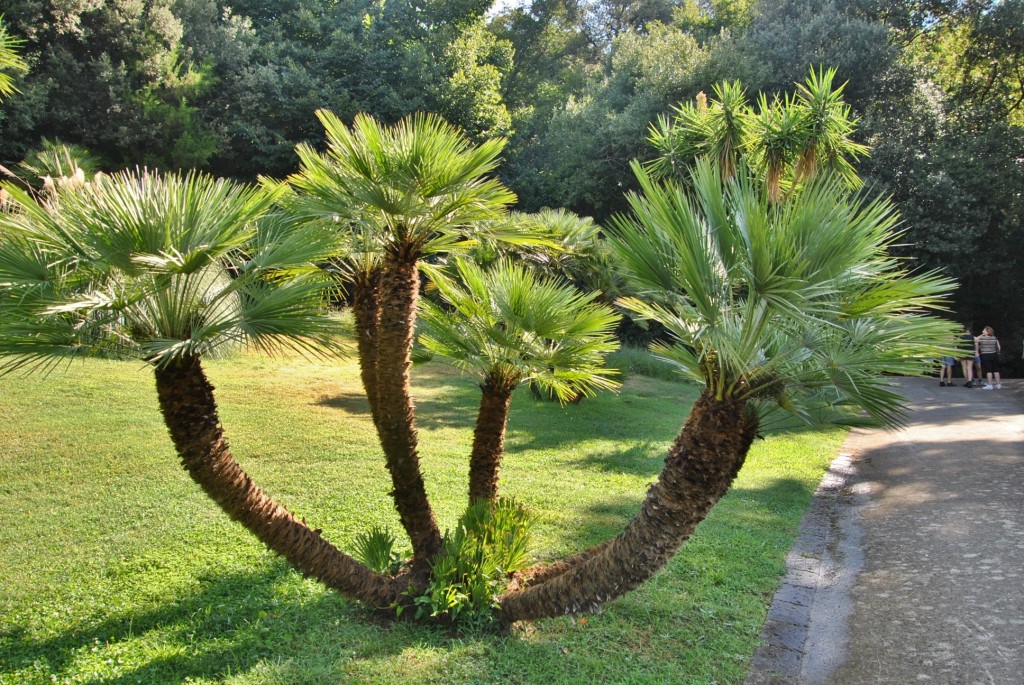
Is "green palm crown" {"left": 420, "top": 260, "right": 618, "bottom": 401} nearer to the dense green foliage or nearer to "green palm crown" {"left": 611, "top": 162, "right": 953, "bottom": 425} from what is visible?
"green palm crown" {"left": 611, "top": 162, "right": 953, "bottom": 425}

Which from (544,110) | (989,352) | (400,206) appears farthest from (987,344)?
(400,206)

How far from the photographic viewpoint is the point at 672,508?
3.61 meters

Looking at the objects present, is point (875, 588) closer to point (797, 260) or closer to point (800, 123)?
point (797, 260)

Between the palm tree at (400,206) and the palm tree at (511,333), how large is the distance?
468 millimetres

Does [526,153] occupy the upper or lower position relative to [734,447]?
upper

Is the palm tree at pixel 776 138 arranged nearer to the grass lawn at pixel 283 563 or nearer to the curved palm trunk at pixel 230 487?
the grass lawn at pixel 283 563

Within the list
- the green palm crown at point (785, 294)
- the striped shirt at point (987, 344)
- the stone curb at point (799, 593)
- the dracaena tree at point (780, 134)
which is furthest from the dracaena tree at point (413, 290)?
the striped shirt at point (987, 344)

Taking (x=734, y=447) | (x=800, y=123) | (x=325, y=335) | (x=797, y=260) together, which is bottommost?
Result: (x=734, y=447)

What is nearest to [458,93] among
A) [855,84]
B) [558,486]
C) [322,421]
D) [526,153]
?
[526,153]

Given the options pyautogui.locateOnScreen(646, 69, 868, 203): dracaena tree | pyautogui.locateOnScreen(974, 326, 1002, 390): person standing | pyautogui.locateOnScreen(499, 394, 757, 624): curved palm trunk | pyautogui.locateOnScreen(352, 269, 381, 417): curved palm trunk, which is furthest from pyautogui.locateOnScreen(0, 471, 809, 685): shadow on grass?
pyautogui.locateOnScreen(974, 326, 1002, 390): person standing

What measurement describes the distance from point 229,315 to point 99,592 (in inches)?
101

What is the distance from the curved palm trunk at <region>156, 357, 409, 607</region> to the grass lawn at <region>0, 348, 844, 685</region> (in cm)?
39

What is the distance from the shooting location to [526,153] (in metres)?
26.3

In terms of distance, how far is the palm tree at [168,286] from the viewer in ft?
10.8
